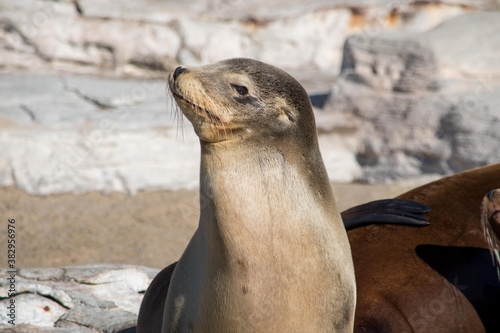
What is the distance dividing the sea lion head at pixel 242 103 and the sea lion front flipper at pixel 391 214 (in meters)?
0.89

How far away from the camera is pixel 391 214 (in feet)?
11.3

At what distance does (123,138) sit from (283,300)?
502 centimetres

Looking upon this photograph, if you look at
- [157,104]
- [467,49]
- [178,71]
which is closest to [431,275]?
[178,71]

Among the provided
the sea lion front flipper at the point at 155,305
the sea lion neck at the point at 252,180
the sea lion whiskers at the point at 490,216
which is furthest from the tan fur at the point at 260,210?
the sea lion whiskers at the point at 490,216

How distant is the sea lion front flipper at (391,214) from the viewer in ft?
11.1

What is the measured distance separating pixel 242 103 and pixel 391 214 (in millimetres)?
1123

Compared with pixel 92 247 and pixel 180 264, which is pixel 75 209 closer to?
pixel 92 247

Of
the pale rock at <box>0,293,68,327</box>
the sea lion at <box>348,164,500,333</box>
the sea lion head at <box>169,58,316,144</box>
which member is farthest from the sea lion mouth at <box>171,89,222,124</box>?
the pale rock at <box>0,293,68,327</box>

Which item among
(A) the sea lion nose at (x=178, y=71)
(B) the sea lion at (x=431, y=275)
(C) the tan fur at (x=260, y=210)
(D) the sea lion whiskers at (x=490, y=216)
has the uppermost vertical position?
(A) the sea lion nose at (x=178, y=71)

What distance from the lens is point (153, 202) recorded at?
7.07 meters

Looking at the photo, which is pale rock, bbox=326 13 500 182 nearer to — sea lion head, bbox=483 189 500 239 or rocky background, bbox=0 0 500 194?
rocky background, bbox=0 0 500 194

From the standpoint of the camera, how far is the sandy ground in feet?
19.6

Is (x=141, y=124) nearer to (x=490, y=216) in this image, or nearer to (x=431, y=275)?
(x=431, y=275)

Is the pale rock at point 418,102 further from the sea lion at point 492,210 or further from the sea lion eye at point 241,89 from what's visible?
the sea lion eye at point 241,89
